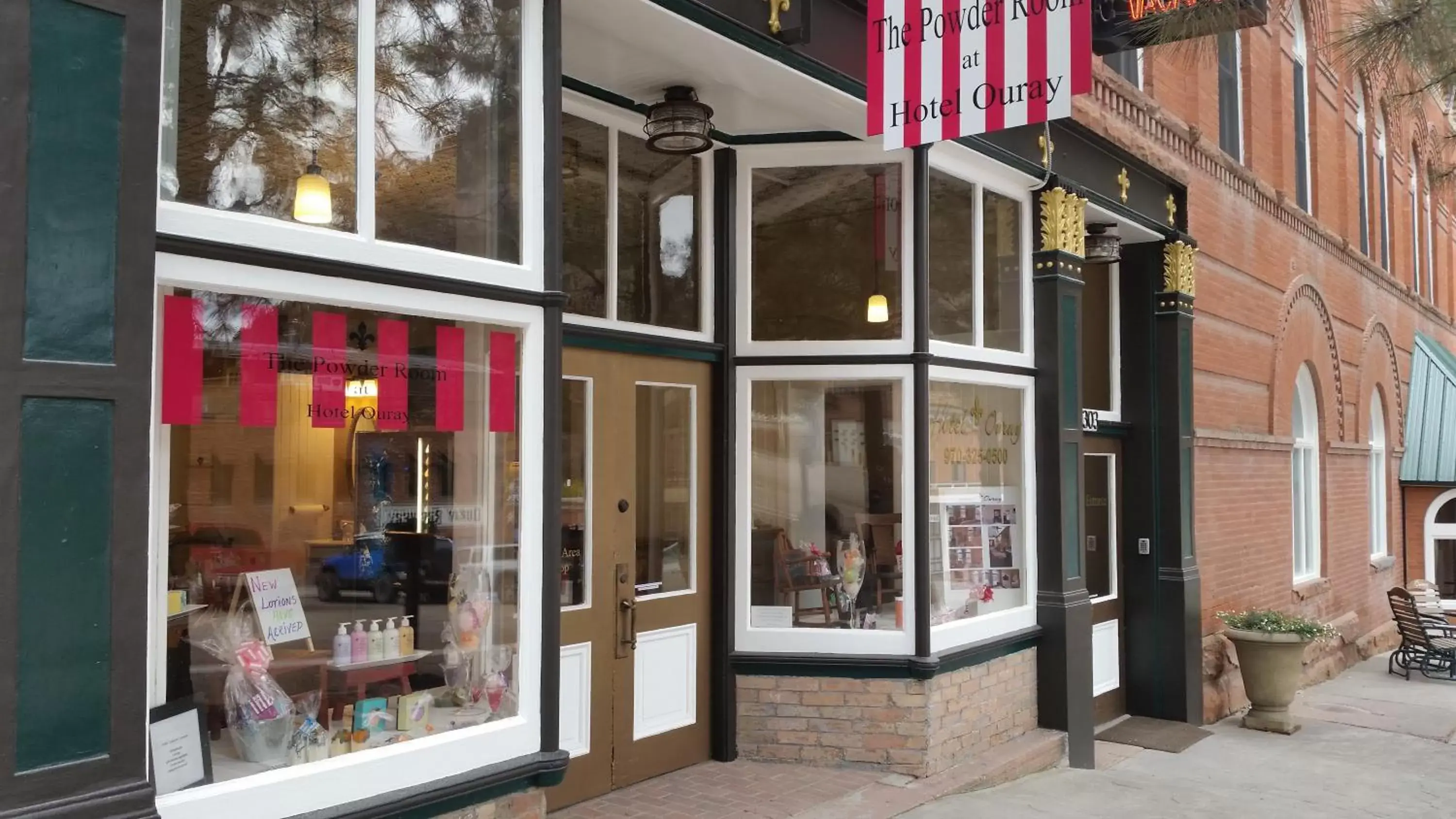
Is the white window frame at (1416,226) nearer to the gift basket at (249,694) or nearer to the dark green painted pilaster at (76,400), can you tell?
the gift basket at (249,694)

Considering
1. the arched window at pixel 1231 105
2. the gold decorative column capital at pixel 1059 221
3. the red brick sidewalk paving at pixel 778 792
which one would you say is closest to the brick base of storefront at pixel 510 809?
the red brick sidewalk paving at pixel 778 792

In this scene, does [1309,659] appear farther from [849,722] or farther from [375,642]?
[375,642]

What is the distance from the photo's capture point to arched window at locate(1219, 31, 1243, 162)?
11414mm

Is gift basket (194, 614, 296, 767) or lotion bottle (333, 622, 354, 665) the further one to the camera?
lotion bottle (333, 622, 354, 665)

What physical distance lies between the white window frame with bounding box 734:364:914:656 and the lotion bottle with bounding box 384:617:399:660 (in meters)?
2.74

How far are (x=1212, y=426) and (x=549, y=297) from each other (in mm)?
7931

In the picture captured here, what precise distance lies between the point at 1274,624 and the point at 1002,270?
14.5 ft

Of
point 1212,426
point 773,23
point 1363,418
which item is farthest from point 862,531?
point 1363,418

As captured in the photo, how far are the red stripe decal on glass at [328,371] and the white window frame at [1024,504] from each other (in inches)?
163

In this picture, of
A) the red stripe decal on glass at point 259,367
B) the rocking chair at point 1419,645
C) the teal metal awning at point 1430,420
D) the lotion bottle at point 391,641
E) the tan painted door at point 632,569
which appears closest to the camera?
the red stripe decal on glass at point 259,367

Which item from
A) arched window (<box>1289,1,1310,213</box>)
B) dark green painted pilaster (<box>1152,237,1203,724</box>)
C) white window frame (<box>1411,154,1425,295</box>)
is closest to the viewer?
dark green painted pilaster (<box>1152,237,1203,724</box>)

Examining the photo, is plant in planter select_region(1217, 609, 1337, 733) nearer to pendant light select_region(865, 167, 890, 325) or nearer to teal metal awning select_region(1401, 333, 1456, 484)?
pendant light select_region(865, 167, 890, 325)

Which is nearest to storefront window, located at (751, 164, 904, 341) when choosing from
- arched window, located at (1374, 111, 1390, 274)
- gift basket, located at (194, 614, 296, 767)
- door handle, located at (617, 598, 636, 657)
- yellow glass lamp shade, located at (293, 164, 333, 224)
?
door handle, located at (617, 598, 636, 657)

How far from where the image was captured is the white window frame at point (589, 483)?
236 inches
